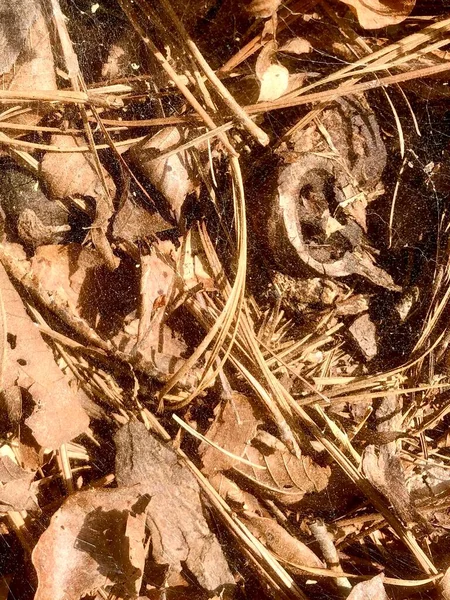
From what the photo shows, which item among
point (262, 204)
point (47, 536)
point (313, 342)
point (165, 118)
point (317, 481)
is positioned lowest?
point (317, 481)

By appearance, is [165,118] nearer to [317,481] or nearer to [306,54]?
[306,54]

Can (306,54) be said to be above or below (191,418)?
above

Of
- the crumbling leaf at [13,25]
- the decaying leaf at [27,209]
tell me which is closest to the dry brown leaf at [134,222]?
the decaying leaf at [27,209]

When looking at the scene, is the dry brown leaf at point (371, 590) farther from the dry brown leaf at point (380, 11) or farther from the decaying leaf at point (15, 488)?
the dry brown leaf at point (380, 11)

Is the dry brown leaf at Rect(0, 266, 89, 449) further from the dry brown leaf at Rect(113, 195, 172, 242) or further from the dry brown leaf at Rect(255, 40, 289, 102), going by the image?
the dry brown leaf at Rect(255, 40, 289, 102)

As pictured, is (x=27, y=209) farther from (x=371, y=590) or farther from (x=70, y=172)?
(x=371, y=590)

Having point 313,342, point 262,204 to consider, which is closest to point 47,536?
point 313,342
